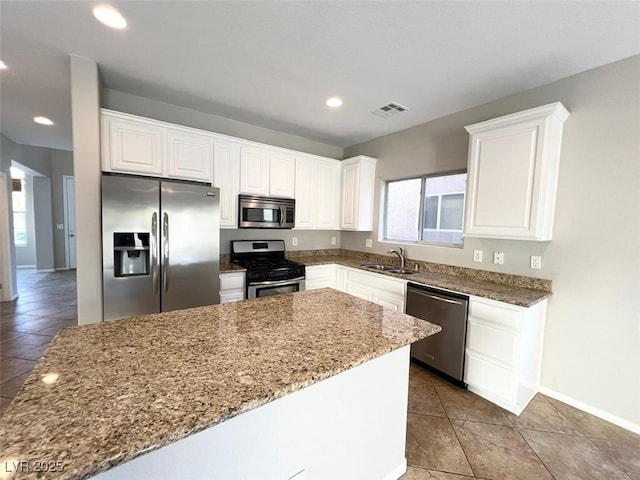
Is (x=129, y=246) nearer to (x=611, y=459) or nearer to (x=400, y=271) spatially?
(x=400, y=271)

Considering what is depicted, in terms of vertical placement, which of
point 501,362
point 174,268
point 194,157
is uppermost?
point 194,157

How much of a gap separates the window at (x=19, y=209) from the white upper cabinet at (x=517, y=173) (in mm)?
9391

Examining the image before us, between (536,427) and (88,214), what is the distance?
3935 mm

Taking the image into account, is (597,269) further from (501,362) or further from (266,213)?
(266,213)

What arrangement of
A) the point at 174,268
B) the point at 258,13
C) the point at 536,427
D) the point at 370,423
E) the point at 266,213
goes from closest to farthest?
1. the point at 370,423
2. the point at 258,13
3. the point at 536,427
4. the point at 174,268
5. the point at 266,213

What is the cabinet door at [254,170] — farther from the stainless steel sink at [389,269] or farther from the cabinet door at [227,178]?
the stainless steel sink at [389,269]

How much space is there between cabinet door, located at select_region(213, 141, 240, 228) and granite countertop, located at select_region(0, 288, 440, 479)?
6.02ft

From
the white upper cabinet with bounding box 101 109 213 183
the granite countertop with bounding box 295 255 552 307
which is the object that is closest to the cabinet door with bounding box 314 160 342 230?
the granite countertop with bounding box 295 255 552 307

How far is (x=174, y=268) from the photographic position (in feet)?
8.27

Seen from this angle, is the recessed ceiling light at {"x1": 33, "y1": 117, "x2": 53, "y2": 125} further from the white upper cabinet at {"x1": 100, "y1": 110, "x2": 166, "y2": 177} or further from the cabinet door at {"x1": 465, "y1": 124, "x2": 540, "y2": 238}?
the cabinet door at {"x1": 465, "y1": 124, "x2": 540, "y2": 238}

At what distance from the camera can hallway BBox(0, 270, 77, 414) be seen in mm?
2523

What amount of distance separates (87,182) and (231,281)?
1538mm

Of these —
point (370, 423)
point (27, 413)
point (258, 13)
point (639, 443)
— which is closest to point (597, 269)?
point (639, 443)

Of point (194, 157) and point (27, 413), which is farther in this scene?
point (194, 157)
